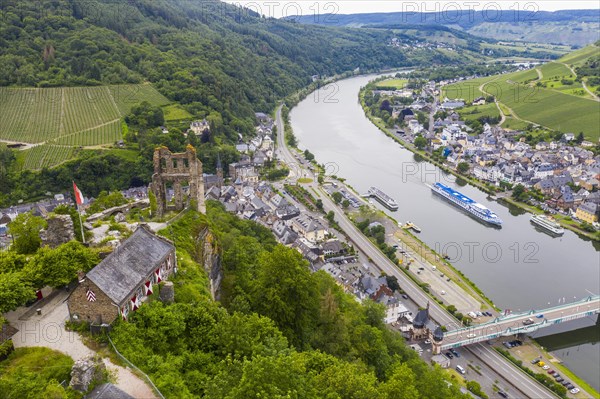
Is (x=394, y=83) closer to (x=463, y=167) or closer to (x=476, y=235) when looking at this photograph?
(x=463, y=167)

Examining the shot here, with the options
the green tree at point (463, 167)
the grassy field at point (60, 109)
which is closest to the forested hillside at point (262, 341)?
the grassy field at point (60, 109)

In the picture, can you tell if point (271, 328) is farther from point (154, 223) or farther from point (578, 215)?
point (578, 215)

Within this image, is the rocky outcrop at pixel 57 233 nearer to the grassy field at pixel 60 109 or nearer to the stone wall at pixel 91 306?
the stone wall at pixel 91 306

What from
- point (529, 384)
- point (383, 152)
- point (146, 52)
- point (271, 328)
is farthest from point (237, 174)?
point (271, 328)

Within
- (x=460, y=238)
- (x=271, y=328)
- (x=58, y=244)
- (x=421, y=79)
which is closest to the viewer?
(x=271, y=328)

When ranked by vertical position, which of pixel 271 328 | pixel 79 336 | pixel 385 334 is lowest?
pixel 385 334


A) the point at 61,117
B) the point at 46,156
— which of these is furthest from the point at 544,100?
the point at 46,156

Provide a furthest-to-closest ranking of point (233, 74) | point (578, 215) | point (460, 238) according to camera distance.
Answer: point (233, 74) < point (578, 215) < point (460, 238)
